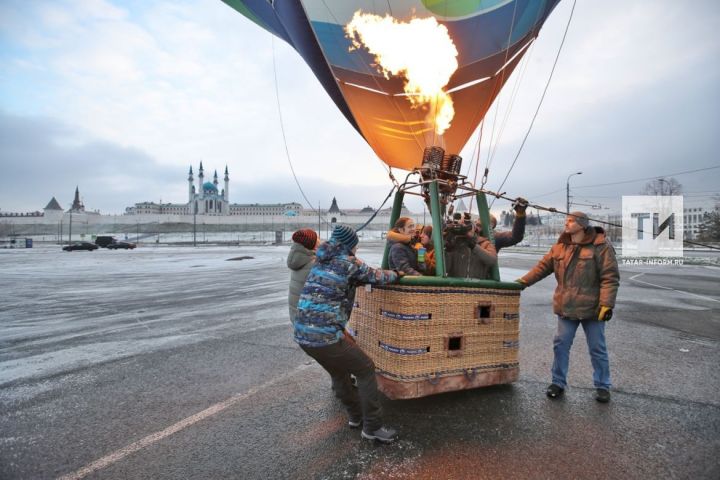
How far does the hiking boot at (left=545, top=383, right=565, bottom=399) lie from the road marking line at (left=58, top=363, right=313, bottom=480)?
268cm

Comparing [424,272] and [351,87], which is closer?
[424,272]

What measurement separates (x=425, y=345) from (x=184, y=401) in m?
2.33

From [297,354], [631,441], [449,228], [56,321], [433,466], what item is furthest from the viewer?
[56,321]

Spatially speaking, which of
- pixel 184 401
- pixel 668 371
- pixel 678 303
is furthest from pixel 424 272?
pixel 678 303

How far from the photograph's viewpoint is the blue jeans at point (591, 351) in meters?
3.83

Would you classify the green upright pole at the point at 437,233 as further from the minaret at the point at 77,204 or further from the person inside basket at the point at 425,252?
the minaret at the point at 77,204

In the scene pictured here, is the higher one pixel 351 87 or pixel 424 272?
pixel 351 87

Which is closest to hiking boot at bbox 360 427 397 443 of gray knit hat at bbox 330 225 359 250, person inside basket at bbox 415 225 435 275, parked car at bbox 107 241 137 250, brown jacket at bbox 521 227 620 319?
gray knit hat at bbox 330 225 359 250

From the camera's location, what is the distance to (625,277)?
1434 cm

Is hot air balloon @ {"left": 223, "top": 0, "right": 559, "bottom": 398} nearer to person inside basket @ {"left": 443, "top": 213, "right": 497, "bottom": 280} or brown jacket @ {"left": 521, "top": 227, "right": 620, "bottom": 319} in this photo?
person inside basket @ {"left": 443, "top": 213, "right": 497, "bottom": 280}

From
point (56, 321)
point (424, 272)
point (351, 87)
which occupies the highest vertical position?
point (351, 87)

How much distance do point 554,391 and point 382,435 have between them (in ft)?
6.09

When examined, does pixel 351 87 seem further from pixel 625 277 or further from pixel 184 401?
pixel 625 277

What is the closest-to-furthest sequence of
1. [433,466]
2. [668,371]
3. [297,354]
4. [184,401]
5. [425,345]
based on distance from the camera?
[433,466] < [425,345] < [184,401] < [668,371] < [297,354]
